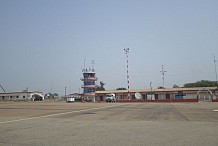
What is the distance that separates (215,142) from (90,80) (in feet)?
329

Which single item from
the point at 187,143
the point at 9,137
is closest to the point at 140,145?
the point at 187,143

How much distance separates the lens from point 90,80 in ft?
361

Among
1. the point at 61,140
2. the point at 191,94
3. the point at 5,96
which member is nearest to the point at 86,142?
the point at 61,140

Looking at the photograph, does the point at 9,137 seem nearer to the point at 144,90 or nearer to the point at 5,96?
the point at 144,90

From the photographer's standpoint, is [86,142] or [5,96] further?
[5,96]

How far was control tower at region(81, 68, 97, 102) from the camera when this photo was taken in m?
109

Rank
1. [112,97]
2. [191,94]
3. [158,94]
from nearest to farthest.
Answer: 1. [112,97]
2. [191,94]
3. [158,94]

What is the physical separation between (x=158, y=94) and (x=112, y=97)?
103 feet

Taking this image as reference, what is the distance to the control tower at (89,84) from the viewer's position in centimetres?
10862

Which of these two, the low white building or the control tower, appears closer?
the control tower

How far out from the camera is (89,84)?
109 m

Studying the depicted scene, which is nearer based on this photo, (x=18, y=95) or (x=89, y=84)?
(x=89, y=84)

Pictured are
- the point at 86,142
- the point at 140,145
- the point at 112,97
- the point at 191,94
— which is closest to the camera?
the point at 140,145

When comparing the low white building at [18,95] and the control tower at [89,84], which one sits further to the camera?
the low white building at [18,95]
